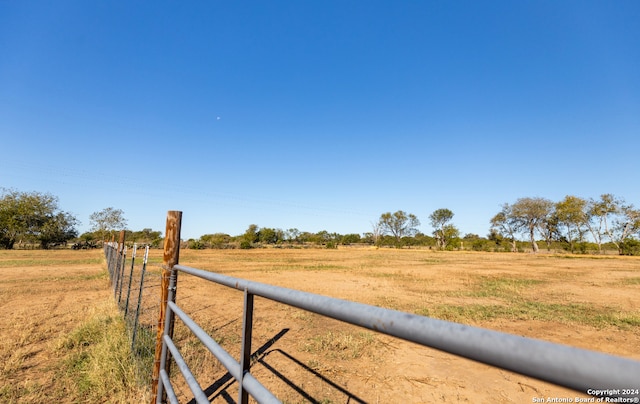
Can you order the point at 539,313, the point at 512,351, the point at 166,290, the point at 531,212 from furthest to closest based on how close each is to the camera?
the point at 531,212 → the point at 539,313 → the point at 166,290 → the point at 512,351

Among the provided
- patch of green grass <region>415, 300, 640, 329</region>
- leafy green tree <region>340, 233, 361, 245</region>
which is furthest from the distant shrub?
leafy green tree <region>340, 233, 361, 245</region>

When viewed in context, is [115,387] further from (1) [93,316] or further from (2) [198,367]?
(1) [93,316]

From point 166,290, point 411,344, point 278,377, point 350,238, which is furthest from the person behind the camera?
point 350,238

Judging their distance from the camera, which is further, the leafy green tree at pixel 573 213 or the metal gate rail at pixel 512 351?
the leafy green tree at pixel 573 213

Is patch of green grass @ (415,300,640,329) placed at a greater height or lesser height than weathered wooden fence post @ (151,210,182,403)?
lesser

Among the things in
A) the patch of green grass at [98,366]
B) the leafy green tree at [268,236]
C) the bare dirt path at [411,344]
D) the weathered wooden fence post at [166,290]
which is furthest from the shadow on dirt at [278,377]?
the leafy green tree at [268,236]

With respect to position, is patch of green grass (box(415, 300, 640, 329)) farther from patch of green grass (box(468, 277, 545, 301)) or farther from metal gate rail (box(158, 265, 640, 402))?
metal gate rail (box(158, 265, 640, 402))

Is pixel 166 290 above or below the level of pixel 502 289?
above

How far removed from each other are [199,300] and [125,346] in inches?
172

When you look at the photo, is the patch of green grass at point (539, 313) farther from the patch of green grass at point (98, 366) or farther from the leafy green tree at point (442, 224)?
the leafy green tree at point (442, 224)

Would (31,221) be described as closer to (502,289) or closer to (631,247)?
(502,289)

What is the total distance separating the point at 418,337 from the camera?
756mm

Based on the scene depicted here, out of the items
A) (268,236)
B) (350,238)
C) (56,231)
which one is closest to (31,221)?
(56,231)

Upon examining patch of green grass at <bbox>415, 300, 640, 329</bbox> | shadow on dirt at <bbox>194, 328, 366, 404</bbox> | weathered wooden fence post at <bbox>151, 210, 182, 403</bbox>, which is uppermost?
weathered wooden fence post at <bbox>151, 210, 182, 403</bbox>
